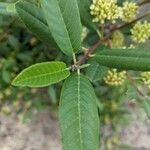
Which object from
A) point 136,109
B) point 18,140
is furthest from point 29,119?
point 136,109

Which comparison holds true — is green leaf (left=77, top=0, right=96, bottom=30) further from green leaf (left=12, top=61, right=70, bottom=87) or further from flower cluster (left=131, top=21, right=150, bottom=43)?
green leaf (left=12, top=61, right=70, bottom=87)

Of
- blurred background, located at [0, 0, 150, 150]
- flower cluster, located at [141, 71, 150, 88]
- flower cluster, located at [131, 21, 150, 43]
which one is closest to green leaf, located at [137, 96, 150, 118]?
flower cluster, located at [141, 71, 150, 88]

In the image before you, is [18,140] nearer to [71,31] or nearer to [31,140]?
[31,140]

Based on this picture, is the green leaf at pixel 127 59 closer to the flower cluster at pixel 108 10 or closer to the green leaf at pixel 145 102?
the flower cluster at pixel 108 10

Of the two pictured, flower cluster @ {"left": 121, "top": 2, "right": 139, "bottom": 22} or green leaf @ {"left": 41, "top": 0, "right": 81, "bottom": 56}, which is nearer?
green leaf @ {"left": 41, "top": 0, "right": 81, "bottom": 56}

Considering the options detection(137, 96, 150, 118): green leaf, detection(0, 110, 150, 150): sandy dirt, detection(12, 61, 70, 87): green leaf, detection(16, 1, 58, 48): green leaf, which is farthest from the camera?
detection(0, 110, 150, 150): sandy dirt
